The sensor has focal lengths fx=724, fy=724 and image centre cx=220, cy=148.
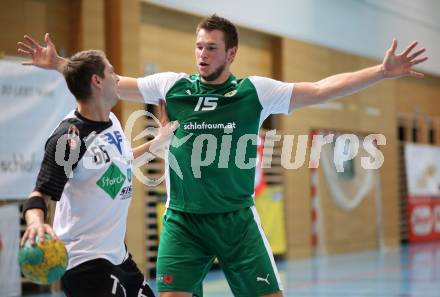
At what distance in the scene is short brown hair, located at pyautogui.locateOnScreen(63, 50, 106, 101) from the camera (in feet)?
12.3

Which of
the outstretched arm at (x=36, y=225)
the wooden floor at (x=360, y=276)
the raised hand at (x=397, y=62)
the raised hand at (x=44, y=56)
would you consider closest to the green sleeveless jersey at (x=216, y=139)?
the raised hand at (x=397, y=62)

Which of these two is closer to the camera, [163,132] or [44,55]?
[44,55]

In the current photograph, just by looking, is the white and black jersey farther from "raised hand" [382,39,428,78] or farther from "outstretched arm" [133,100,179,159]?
"raised hand" [382,39,428,78]

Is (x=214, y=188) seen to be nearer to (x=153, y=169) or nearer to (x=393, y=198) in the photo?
(x=153, y=169)

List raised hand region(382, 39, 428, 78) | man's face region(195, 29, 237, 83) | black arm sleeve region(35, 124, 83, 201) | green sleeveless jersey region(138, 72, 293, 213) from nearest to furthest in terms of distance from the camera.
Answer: black arm sleeve region(35, 124, 83, 201)
raised hand region(382, 39, 428, 78)
green sleeveless jersey region(138, 72, 293, 213)
man's face region(195, 29, 237, 83)

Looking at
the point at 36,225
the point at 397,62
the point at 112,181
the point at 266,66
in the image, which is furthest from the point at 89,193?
the point at 266,66

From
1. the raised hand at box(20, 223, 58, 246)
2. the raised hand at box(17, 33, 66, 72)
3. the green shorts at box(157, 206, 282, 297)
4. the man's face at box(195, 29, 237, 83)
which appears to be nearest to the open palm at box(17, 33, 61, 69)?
the raised hand at box(17, 33, 66, 72)

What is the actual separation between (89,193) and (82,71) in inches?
24.9

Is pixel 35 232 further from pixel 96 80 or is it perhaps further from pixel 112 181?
pixel 96 80

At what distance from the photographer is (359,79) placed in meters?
4.41

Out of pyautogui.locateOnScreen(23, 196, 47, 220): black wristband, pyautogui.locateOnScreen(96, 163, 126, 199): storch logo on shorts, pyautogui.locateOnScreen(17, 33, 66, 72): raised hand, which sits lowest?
pyautogui.locateOnScreen(23, 196, 47, 220): black wristband

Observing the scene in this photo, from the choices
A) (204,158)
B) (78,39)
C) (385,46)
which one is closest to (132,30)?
(78,39)

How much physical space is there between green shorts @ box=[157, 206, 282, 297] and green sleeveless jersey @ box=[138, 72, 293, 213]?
0.09 m

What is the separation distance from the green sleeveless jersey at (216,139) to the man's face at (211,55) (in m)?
0.08
